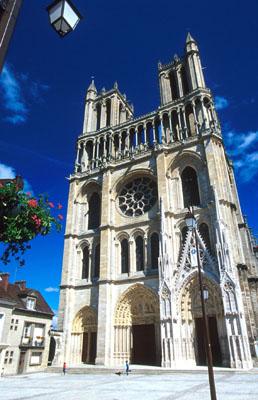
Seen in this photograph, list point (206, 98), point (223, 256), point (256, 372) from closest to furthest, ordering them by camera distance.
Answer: point (256, 372) → point (223, 256) → point (206, 98)

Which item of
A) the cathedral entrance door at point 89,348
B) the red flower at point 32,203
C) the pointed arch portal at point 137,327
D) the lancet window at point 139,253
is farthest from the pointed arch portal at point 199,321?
the red flower at point 32,203

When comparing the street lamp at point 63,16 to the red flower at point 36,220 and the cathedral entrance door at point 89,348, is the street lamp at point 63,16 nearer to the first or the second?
the red flower at point 36,220

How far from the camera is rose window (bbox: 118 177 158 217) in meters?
26.4

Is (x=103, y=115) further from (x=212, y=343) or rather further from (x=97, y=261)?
(x=212, y=343)

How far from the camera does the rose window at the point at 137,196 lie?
2644 centimetres

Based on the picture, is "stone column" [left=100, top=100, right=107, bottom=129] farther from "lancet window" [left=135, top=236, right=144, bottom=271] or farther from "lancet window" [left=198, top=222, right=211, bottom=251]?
"lancet window" [left=198, top=222, right=211, bottom=251]

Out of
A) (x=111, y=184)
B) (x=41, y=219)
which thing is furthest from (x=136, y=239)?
(x=41, y=219)

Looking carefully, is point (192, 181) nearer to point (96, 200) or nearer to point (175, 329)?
point (96, 200)

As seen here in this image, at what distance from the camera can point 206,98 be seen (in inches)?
1069

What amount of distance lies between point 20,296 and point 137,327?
1083 cm

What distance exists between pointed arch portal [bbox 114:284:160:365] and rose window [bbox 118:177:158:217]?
23.0ft

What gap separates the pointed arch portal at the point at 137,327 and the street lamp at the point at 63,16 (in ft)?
66.8

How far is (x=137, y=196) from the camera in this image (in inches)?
1081

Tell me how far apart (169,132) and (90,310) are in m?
17.7
